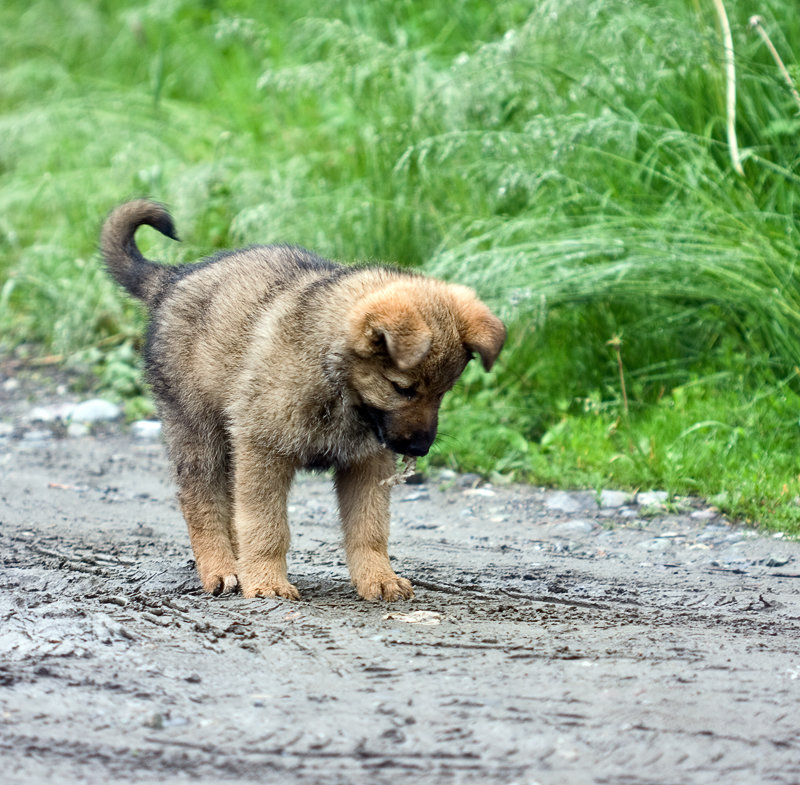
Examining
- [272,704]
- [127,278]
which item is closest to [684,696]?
[272,704]

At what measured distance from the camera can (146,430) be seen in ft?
18.7

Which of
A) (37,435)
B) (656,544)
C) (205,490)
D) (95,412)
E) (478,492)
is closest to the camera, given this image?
(205,490)

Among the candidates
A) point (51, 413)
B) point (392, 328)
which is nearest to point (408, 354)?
point (392, 328)

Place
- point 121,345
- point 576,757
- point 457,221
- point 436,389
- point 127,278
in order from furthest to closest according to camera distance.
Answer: point 121,345, point 457,221, point 127,278, point 436,389, point 576,757

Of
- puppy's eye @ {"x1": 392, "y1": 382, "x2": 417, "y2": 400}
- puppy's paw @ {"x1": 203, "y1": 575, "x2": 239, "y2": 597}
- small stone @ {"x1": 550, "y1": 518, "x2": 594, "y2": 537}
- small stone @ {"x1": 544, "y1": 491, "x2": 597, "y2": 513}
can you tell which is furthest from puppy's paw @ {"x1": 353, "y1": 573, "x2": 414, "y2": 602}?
small stone @ {"x1": 544, "y1": 491, "x2": 597, "y2": 513}

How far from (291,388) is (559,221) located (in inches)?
83.6

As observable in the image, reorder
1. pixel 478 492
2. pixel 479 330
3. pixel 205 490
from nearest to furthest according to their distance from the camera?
pixel 479 330 → pixel 205 490 → pixel 478 492

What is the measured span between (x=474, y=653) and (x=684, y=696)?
0.55m

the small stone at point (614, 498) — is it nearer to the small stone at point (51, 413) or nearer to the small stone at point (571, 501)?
the small stone at point (571, 501)

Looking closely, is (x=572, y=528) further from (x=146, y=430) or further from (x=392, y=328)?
(x=146, y=430)

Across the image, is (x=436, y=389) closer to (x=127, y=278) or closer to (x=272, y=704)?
(x=272, y=704)

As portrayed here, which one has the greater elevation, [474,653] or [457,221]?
[457,221]

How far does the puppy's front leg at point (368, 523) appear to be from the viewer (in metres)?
3.34

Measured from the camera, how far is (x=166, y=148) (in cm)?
722
